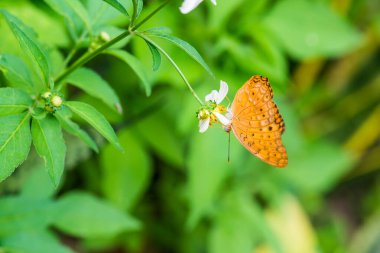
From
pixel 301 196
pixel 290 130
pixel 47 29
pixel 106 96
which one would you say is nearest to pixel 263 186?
pixel 290 130

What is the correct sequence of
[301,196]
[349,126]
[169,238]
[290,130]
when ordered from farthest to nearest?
[349,126], [301,196], [169,238], [290,130]

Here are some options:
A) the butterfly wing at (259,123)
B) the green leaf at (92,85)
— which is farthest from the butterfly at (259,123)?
the green leaf at (92,85)

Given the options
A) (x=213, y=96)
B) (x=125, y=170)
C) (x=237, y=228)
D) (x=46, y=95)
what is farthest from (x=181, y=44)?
(x=237, y=228)

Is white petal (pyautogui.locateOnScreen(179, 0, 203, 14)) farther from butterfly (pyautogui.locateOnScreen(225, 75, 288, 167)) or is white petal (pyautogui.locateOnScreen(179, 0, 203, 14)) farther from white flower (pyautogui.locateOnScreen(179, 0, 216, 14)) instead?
butterfly (pyautogui.locateOnScreen(225, 75, 288, 167))

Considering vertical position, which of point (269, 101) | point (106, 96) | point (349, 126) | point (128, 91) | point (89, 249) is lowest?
point (269, 101)

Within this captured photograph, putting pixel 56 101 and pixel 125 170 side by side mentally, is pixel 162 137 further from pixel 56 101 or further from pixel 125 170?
pixel 56 101

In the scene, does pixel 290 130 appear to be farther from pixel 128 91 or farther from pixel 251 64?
pixel 128 91
